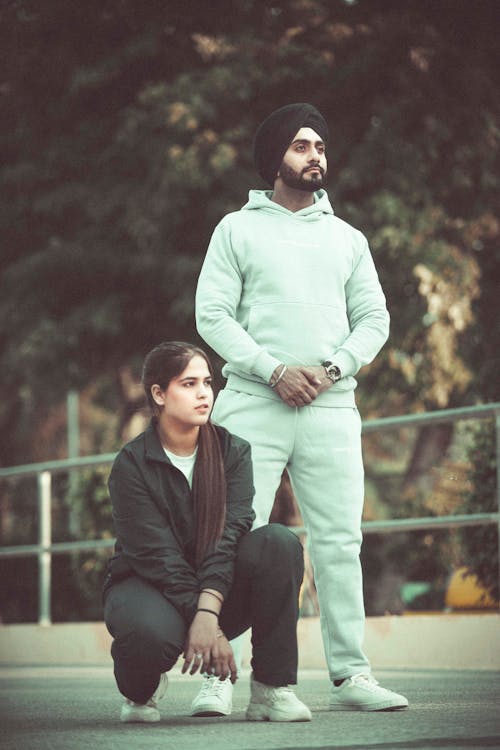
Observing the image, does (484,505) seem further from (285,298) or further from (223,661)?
(223,661)

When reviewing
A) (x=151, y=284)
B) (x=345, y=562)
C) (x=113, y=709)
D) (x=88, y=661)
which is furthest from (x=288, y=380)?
(x=151, y=284)

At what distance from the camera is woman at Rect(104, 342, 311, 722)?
16.2 feet

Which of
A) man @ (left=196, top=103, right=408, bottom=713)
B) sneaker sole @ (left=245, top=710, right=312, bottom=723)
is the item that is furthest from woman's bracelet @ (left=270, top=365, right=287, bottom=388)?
sneaker sole @ (left=245, top=710, right=312, bottom=723)

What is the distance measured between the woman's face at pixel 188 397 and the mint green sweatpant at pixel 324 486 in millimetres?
418

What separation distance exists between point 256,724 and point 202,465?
2.59 feet

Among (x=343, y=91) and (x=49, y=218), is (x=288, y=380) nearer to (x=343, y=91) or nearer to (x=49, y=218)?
(x=343, y=91)

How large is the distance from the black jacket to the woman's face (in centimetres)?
9

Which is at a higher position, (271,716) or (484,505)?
(484,505)

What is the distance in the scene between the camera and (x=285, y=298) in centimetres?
562

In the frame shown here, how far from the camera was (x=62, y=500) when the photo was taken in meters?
15.1

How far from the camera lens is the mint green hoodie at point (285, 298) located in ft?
18.5

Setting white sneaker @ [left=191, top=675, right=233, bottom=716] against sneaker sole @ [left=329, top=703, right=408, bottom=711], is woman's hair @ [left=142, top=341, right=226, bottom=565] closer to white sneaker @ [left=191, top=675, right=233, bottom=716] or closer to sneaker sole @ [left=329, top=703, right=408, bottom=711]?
white sneaker @ [left=191, top=675, right=233, bottom=716]

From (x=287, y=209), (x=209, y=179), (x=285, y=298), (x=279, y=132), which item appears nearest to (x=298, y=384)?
(x=285, y=298)

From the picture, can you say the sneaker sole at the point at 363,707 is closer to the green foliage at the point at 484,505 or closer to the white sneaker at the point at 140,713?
the white sneaker at the point at 140,713
